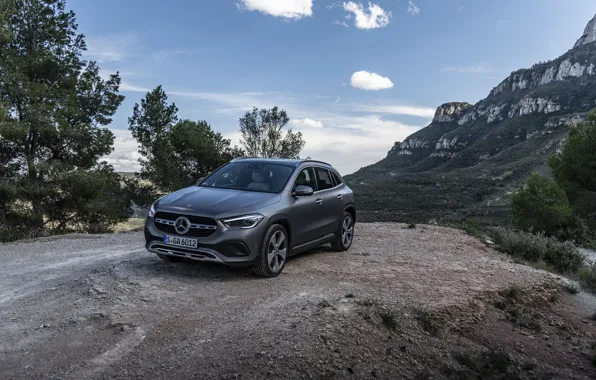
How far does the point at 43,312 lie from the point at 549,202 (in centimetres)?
2874

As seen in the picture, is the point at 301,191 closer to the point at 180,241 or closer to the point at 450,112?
the point at 180,241

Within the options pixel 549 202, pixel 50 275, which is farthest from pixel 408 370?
pixel 549 202

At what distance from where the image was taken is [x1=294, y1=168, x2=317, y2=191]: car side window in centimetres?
745

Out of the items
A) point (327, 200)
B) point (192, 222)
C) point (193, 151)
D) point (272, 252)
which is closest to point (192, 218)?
point (192, 222)

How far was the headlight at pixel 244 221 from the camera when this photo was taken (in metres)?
6.07

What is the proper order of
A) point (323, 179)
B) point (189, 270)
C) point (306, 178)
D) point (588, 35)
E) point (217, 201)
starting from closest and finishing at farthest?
point (217, 201)
point (189, 270)
point (306, 178)
point (323, 179)
point (588, 35)

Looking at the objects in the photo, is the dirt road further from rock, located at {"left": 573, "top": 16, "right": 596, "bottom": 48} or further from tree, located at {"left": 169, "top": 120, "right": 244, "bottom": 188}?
rock, located at {"left": 573, "top": 16, "right": 596, "bottom": 48}

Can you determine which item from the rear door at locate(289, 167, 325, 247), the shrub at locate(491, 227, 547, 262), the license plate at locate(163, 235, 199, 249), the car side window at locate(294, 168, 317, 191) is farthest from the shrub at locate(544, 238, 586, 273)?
the license plate at locate(163, 235, 199, 249)

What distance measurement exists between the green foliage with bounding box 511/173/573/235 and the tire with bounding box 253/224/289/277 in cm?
2318

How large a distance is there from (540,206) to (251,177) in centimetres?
2558

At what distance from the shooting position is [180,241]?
6.21m

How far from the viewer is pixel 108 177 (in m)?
22.6

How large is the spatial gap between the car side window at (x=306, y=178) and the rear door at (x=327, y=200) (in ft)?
0.46

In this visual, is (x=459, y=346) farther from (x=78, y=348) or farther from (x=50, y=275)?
(x=50, y=275)
